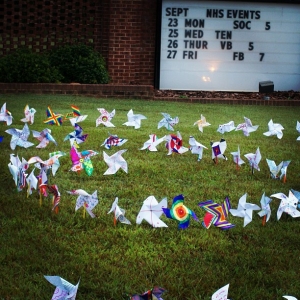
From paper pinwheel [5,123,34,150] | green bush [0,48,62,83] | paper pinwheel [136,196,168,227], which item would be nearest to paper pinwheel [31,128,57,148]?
paper pinwheel [5,123,34,150]

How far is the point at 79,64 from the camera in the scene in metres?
15.4

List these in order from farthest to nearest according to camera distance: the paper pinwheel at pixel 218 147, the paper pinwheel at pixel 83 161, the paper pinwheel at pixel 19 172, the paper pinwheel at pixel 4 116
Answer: the paper pinwheel at pixel 4 116 < the paper pinwheel at pixel 218 147 < the paper pinwheel at pixel 83 161 < the paper pinwheel at pixel 19 172

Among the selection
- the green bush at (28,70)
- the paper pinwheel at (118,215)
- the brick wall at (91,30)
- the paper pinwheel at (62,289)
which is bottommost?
the paper pinwheel at (118,215)

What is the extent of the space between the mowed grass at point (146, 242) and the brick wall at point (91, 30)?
11.7 m

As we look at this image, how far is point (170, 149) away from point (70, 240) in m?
2.80

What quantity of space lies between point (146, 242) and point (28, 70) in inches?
463

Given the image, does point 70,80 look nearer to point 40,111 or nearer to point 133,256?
point 40,111

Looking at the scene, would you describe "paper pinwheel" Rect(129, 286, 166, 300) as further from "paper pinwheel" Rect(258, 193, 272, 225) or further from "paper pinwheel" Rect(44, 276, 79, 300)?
"paper pinwheel" Rect(258, 193, 272, 225)

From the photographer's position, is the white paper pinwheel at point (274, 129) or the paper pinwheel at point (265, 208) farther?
the white paper pinwheel at point (274, 129)

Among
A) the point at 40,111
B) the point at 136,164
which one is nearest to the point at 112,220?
the point at 136,164

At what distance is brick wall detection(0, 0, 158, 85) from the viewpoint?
17.2m

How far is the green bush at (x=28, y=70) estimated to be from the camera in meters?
14.6

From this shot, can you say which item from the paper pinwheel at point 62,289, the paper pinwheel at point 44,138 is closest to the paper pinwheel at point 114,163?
the paper pinwheel at point 44,138

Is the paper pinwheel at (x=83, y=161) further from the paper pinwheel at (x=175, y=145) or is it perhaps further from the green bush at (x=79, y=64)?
the green bush at (x=79, y=64)
